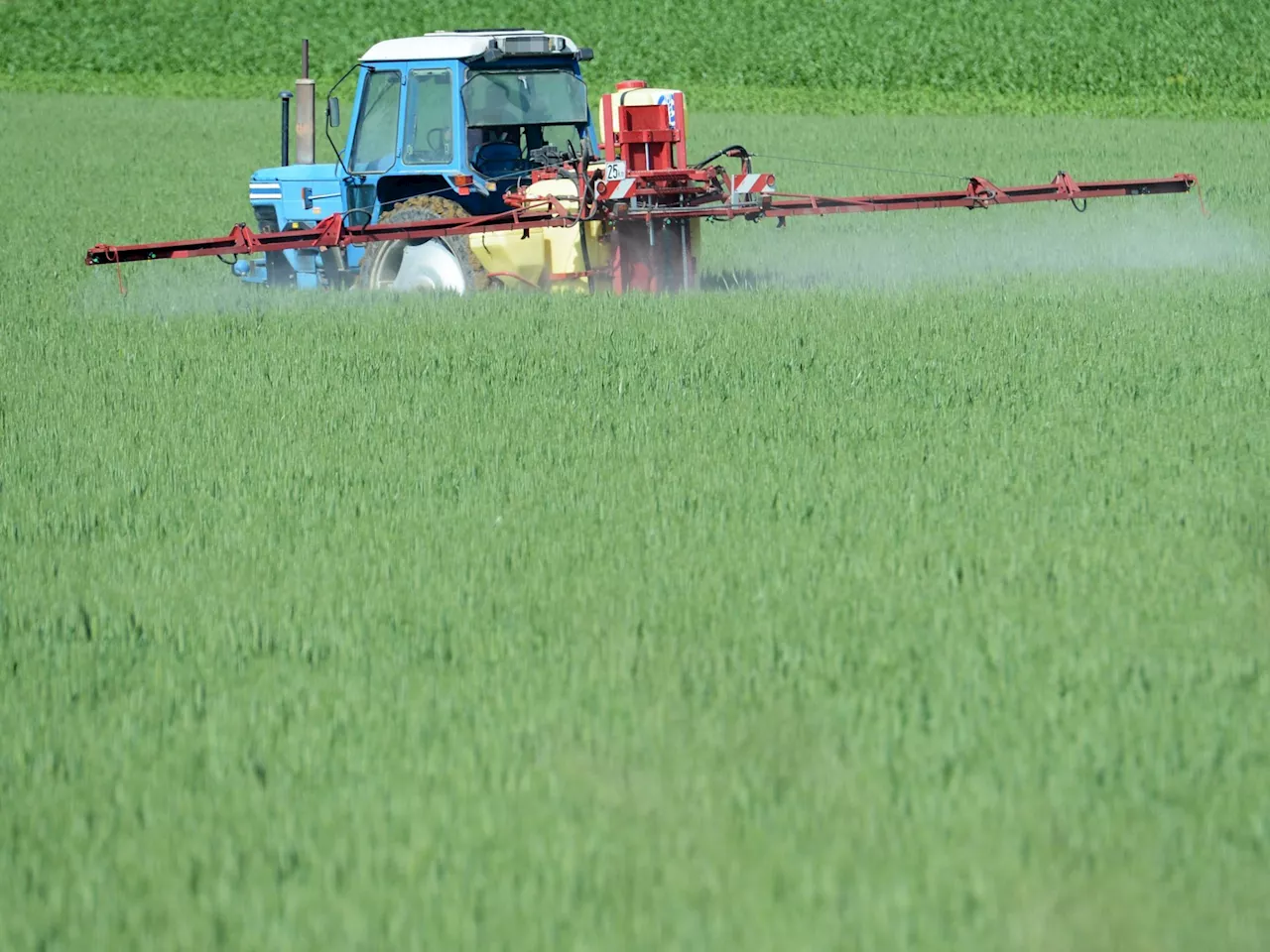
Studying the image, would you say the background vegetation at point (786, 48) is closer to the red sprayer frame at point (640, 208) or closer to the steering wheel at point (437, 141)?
the red sprayer frame at point (640, 208)

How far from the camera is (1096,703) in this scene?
4.10m

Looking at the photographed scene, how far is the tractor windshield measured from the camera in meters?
11.5

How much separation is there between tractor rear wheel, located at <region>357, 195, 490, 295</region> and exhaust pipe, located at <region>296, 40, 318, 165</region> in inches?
37.1

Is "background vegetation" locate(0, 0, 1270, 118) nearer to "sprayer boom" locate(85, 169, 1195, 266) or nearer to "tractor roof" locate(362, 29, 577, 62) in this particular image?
"sprayer boom" locate(85, 169, 1195, 266)

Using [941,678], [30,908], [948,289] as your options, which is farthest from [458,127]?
[30,908]

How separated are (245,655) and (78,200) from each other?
17.5 meters

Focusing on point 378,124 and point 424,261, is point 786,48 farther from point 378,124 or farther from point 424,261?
point 424,261

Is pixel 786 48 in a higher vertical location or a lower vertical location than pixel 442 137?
higher

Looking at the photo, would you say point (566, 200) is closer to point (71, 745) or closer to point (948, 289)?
point (948, 289)

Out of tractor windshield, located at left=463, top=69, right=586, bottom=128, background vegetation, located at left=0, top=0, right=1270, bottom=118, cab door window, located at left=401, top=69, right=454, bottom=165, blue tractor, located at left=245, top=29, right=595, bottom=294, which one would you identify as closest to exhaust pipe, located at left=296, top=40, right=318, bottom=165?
blue tractor, located at left=245, top=29, right=595, bottom=294

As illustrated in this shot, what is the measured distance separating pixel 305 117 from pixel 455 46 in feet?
4.21

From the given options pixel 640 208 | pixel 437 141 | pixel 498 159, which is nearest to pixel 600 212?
pixel 640 208

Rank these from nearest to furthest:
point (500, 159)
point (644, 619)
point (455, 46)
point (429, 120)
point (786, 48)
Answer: point (644, 619) → point (455, 46) → point (429, 120) → point (500, 159) → point (786, 48)

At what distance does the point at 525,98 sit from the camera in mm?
11828
